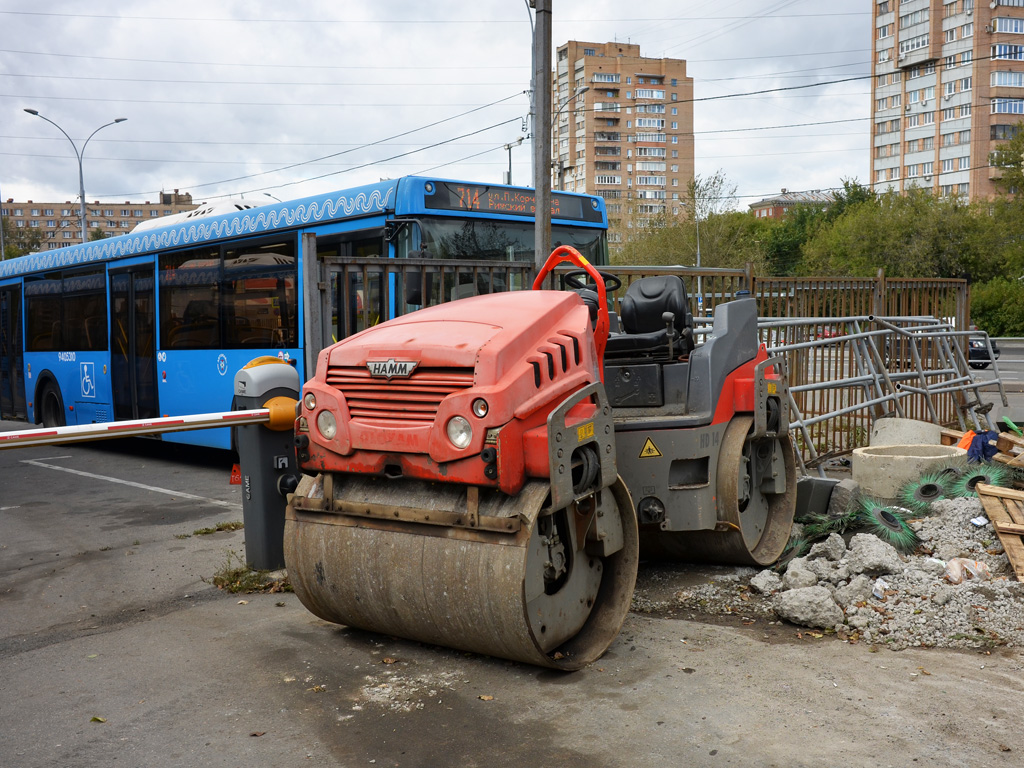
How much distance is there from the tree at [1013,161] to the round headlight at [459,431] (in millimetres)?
48681

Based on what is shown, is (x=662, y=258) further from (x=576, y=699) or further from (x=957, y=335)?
(x=576, y=699)

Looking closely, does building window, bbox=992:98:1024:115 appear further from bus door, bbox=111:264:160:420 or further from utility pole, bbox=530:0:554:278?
bus door, bbox=111:264:160:420

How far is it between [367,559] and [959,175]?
3329 inches

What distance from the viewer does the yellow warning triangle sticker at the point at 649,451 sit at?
5.66 m

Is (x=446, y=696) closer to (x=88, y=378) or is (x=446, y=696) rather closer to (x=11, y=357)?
(x=88, y=378)

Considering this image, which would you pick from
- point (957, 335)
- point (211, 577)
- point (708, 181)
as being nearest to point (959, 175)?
point (708, 181)

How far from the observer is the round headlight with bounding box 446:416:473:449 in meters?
4.14

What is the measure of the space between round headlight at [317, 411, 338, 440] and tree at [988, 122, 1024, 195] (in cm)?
4863

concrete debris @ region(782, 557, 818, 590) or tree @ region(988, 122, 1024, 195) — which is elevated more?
tree @ region(988, 122, 1024, 195)

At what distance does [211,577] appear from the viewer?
21.4 feet

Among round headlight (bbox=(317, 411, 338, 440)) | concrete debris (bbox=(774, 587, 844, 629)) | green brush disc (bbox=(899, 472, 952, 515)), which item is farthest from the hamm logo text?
green brush disc (bbox=(899, 472, 952, 515))

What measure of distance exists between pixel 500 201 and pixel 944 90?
79.9 metres

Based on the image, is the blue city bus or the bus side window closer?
the blue city bus

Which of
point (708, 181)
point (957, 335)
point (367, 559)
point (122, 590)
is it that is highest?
point (708, 181)
